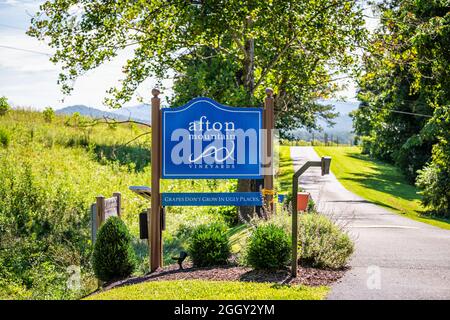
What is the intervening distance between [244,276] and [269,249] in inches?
22.1

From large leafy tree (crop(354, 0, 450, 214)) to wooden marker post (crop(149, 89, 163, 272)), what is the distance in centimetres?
1003

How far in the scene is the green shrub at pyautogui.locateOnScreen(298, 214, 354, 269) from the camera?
10.1m

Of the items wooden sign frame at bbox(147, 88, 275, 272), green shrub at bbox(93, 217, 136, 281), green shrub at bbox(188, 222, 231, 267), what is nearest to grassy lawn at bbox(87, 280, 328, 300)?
green shrub at bbox(93, 217, 136, 281)

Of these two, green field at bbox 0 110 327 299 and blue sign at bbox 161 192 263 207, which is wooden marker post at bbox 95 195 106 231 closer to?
green field at bbox 0 110 327 299

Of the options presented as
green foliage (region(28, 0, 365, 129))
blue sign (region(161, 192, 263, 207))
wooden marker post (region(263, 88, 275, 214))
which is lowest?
blue sign (region(161, 192, 263, 207))

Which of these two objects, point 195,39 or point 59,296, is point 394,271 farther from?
point 195,39

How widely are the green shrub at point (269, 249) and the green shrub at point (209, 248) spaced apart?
954mm

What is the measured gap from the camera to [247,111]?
37.4ft

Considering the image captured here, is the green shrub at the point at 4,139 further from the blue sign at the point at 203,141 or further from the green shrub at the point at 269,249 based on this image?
the green shrub at the point at 269,249

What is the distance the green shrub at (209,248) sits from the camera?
10703 millimetres

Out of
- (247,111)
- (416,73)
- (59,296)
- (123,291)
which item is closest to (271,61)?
(416,73)

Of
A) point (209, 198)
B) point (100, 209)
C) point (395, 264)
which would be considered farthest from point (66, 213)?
point (395, 264)

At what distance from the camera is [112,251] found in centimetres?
1055

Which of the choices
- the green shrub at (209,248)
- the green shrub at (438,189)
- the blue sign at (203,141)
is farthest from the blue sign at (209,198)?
the green shrub at (438,189)
